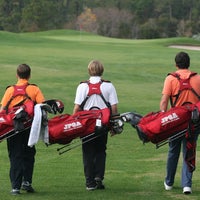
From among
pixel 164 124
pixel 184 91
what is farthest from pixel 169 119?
pixel 184 91

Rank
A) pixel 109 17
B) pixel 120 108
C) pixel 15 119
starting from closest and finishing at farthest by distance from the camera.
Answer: pixel 15 119
pixel 120 108
pixel 109 17

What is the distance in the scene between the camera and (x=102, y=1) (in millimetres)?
116562

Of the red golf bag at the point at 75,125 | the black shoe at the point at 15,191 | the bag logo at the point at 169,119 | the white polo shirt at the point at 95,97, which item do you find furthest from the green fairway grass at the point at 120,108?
the white polo shirt at the point at 95,97

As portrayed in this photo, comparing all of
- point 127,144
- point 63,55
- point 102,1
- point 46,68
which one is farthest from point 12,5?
point 127,144

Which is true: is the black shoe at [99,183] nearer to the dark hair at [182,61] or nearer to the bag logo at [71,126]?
the bag logo at [71,126]

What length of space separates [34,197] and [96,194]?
785mm

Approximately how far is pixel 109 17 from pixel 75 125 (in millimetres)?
94293

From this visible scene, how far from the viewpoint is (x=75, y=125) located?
7953 millimetres

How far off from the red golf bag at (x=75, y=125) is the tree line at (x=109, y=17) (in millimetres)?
82942

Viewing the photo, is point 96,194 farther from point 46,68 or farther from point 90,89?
point 46,68

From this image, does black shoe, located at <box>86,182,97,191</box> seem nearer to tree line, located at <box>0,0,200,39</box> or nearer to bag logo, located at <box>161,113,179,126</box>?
bag logo, located at <box>161,113,179,126</box>

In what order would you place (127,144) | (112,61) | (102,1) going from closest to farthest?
(127,144), (112,61), (102,1)

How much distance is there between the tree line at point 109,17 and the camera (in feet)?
324

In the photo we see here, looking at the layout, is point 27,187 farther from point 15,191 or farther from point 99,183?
point 99,183
